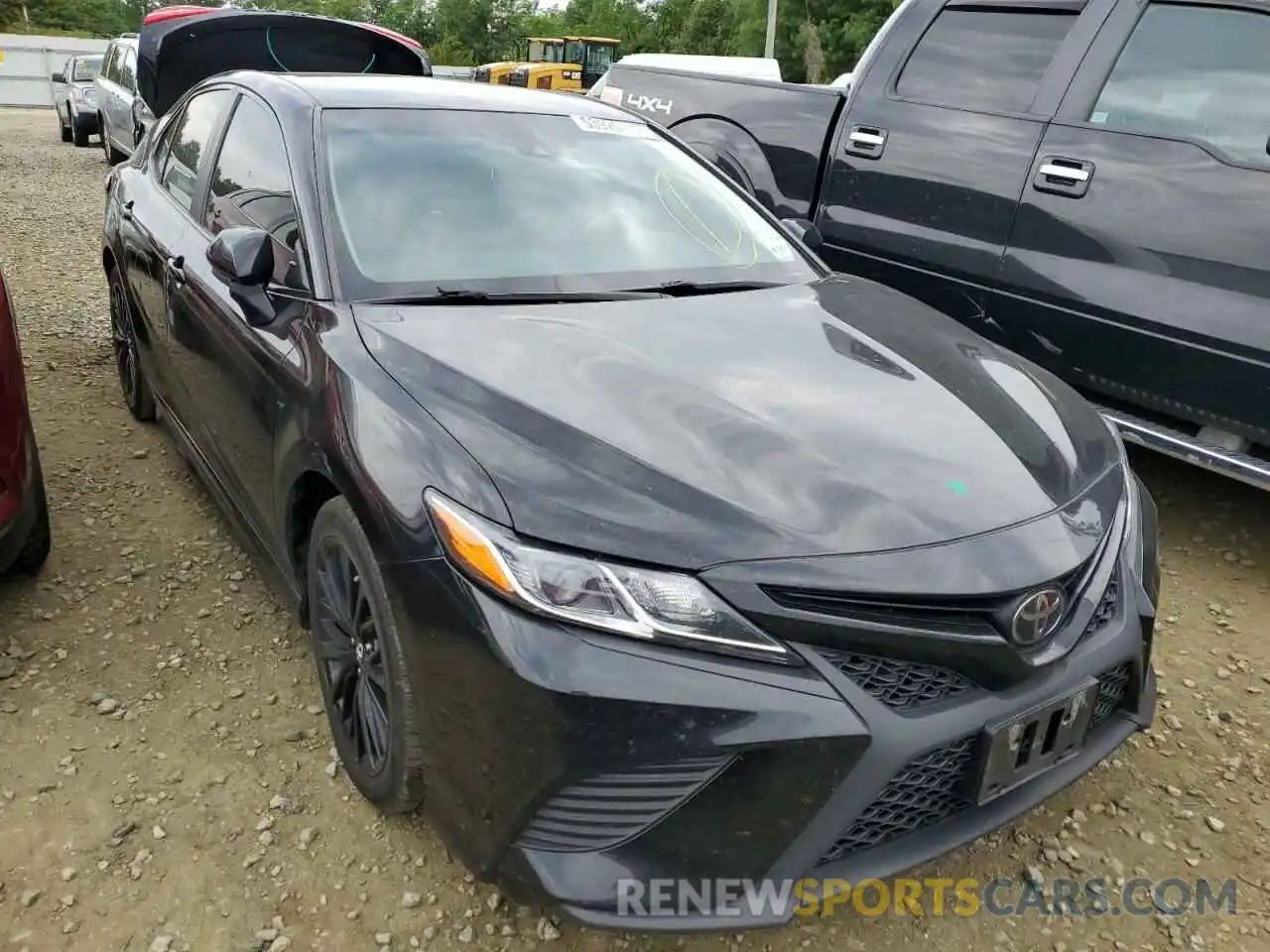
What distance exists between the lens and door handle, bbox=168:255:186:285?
3203mm

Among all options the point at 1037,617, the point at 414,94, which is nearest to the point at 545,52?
the point at 414,94

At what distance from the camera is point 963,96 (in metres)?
4.07

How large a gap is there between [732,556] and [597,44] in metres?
34.7

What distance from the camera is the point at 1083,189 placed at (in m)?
3.59

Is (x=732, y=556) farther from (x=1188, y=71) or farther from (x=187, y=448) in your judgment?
(x=1188, y=71)

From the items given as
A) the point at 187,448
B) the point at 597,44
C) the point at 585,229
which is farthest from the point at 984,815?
the point at 597,44

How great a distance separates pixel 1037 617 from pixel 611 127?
214 centimetres

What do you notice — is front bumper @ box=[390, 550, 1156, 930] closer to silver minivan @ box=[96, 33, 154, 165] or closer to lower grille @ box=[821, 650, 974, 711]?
lower grille @ box=[821, 650, 974, 711]

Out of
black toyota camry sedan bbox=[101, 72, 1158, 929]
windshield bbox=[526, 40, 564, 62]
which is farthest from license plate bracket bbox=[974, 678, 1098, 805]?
windshield bbox=[526, 40, 564, 62]

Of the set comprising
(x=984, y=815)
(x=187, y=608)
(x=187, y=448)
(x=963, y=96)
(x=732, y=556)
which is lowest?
(x=187, y=608)

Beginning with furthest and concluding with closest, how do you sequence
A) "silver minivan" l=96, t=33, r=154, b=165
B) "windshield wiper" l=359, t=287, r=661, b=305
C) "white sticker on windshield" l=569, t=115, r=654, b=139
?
"silver minivan" l=96, t=33, r=154, b=165 → "white sticker on windshield" l=569, t=115, r=654, b=139 → "windshield wiper" l=359, t=287, r=661, b=305

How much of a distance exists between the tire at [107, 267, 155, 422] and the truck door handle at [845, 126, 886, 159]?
10.1 ft

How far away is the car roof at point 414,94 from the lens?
114 inches

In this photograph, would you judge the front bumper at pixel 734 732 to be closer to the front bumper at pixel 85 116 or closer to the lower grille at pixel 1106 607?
the lower grille at pixel 1106 607
